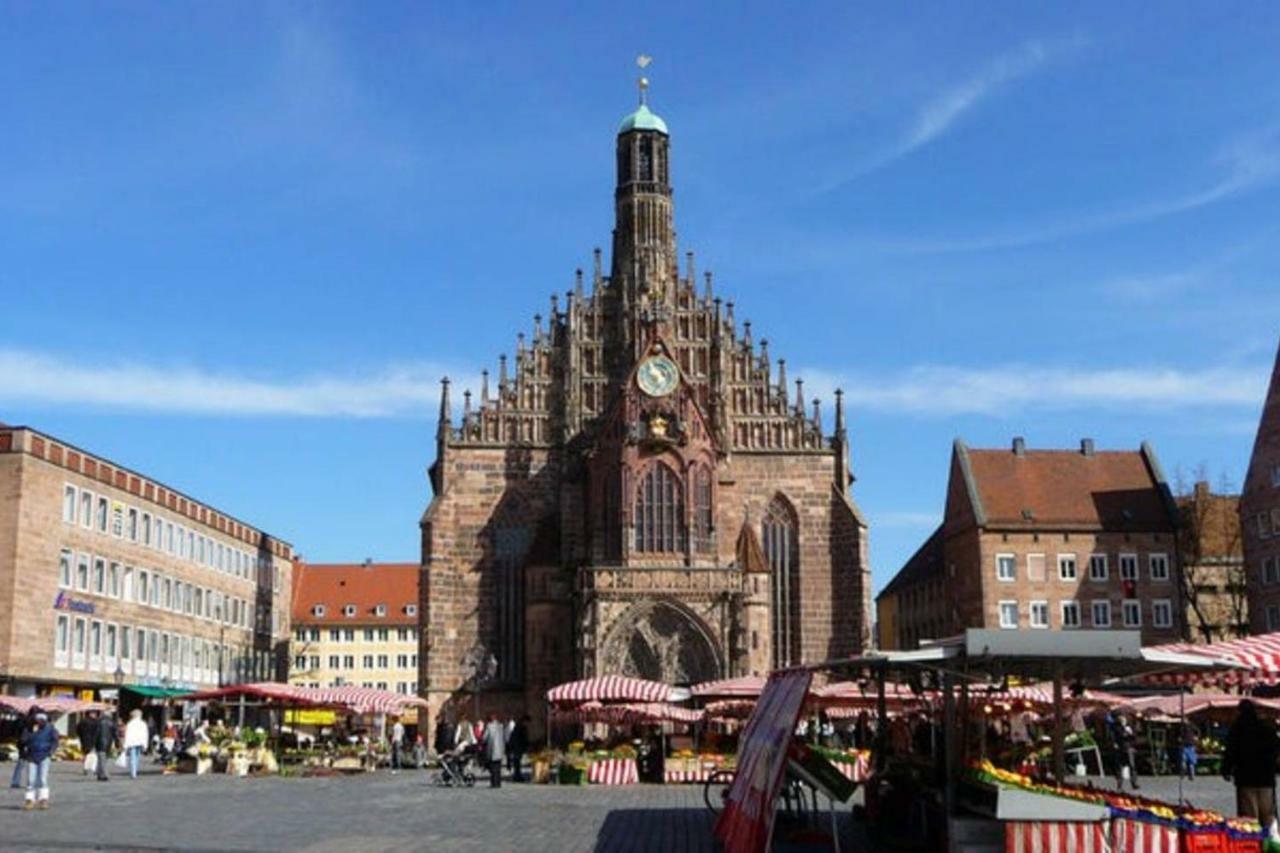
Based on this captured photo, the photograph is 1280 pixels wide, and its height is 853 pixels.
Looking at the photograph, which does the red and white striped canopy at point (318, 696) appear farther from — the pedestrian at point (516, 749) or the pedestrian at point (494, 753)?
the pedestrian at point (494, 753)

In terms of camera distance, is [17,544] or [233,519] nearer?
[17,544]

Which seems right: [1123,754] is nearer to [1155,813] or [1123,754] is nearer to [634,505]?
[634,505]

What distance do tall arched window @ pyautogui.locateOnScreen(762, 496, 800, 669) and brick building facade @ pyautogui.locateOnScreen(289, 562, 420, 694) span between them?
2073 inches

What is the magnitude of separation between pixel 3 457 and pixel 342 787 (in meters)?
27.5

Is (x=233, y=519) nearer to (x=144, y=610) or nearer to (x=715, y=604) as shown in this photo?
(x=144, y=610)

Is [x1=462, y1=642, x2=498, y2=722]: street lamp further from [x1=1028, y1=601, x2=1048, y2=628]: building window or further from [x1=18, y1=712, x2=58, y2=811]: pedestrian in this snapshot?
[x1=18, y1=712, x2=58, y2=811]: pedestrian

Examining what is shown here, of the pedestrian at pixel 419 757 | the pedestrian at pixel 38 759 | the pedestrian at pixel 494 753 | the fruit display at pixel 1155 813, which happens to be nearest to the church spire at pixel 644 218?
the pedestrian at pixel 419 757

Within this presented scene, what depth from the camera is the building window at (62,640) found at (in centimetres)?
5719

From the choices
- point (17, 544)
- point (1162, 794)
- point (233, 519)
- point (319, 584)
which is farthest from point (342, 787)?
point (319, 584)

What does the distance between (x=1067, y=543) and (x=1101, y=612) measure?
128 inches

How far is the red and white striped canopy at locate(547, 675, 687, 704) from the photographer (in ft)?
126

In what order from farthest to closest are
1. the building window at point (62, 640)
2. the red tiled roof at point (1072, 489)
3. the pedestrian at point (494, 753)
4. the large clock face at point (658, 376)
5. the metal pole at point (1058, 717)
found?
the red tiled roof at point (1072, 489), the large clock face at point (658, 376), the building window at point (62, 640), the pedestrian at point (494, 753), the metal pole at point (1058, 717)

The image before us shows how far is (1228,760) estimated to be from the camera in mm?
17656

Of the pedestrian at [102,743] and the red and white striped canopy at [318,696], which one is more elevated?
the red and white striped canopy at [318,696]
